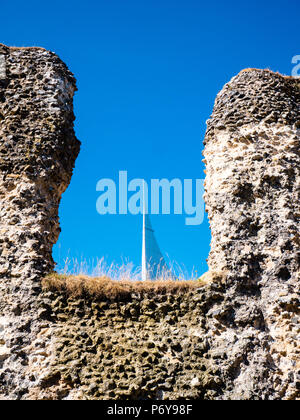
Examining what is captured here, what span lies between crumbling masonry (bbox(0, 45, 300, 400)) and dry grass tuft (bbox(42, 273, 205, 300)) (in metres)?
0.08

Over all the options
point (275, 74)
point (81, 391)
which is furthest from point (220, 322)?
point (275, 74)

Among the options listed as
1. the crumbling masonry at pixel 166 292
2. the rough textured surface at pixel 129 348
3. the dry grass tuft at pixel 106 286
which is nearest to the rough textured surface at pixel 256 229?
the crumbling masonry at pixel 166 292

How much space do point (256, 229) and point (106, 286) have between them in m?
2.99

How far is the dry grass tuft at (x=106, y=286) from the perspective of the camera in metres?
7.88

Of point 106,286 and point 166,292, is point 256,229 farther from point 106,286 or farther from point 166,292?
point 106,286

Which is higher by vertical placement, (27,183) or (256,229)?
(27,183)

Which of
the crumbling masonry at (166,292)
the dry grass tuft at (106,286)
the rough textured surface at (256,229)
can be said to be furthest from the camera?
the dry grass tuft at (106,286)

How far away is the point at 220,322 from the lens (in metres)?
7.72

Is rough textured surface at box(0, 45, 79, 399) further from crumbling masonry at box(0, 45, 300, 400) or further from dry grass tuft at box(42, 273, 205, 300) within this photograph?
dry grass tuft at box(42, 273, 205, 300)

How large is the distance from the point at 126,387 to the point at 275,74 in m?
7.58

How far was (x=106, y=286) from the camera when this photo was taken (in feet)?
26.3

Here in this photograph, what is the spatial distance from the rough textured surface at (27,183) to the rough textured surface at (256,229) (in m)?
3.05

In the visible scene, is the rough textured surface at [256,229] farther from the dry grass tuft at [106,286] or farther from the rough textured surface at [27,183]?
the rough textured surface at [27,183]

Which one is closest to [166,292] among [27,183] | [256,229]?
[256,229]
